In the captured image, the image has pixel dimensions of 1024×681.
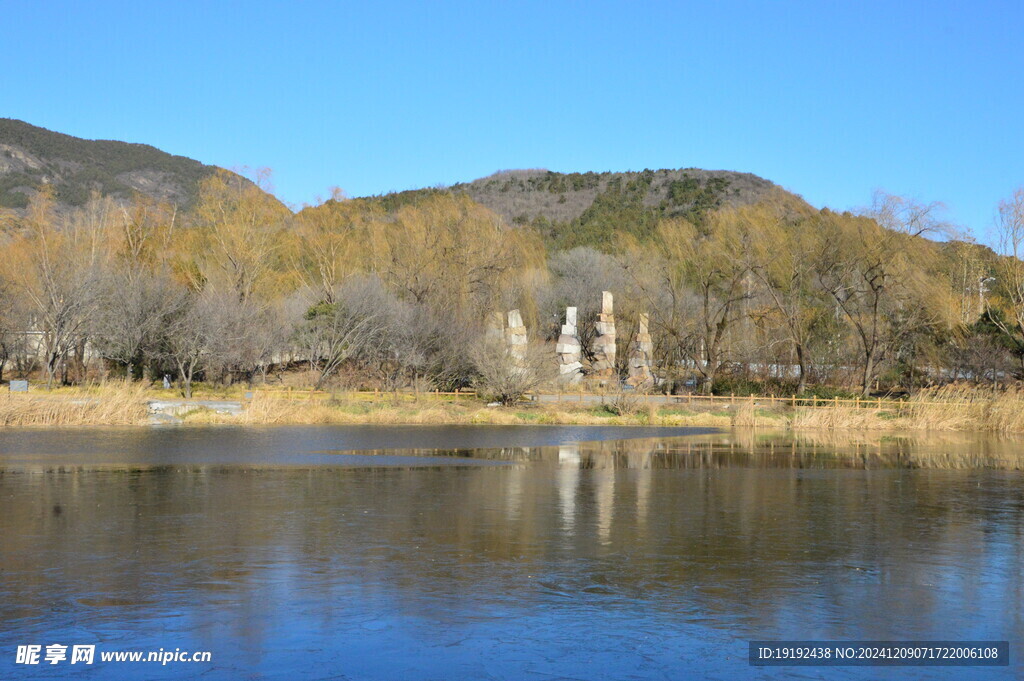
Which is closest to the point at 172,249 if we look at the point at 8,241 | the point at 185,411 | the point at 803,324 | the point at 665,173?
the point at 8,241

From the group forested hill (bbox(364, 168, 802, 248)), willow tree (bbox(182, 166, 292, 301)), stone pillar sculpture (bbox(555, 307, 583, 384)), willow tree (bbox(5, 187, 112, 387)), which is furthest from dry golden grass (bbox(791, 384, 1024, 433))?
forested hill (bbox(364, 168, 802, 248))

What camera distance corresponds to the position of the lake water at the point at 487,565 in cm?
813

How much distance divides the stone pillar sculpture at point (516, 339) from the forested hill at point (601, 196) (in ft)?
192

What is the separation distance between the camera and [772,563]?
38.3 ft

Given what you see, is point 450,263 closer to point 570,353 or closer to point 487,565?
point 570,353

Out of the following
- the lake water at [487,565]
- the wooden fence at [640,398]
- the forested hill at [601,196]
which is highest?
the forested hill at [601,196]

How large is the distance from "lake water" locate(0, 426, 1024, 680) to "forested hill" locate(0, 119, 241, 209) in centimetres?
14830

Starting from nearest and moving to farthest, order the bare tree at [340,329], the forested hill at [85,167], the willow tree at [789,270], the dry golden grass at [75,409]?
the dry golden grass at [75,409] → the bare tree at [340,329] → the willow tree at [789,270] → the forested hill at [85,167]

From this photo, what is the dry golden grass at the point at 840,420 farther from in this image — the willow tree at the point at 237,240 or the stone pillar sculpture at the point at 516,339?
the willow tree at the point at 237,240

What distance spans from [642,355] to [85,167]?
155 metres

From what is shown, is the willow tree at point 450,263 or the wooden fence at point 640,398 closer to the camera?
the wooden fence at point 640,398

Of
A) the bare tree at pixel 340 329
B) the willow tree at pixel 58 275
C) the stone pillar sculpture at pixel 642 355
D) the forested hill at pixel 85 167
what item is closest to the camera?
the willow tree at pixel 58 275

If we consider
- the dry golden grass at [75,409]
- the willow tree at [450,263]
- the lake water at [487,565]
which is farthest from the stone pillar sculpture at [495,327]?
the lake water at [487,565]

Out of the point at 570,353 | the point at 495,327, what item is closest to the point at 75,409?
the point at 495,327
